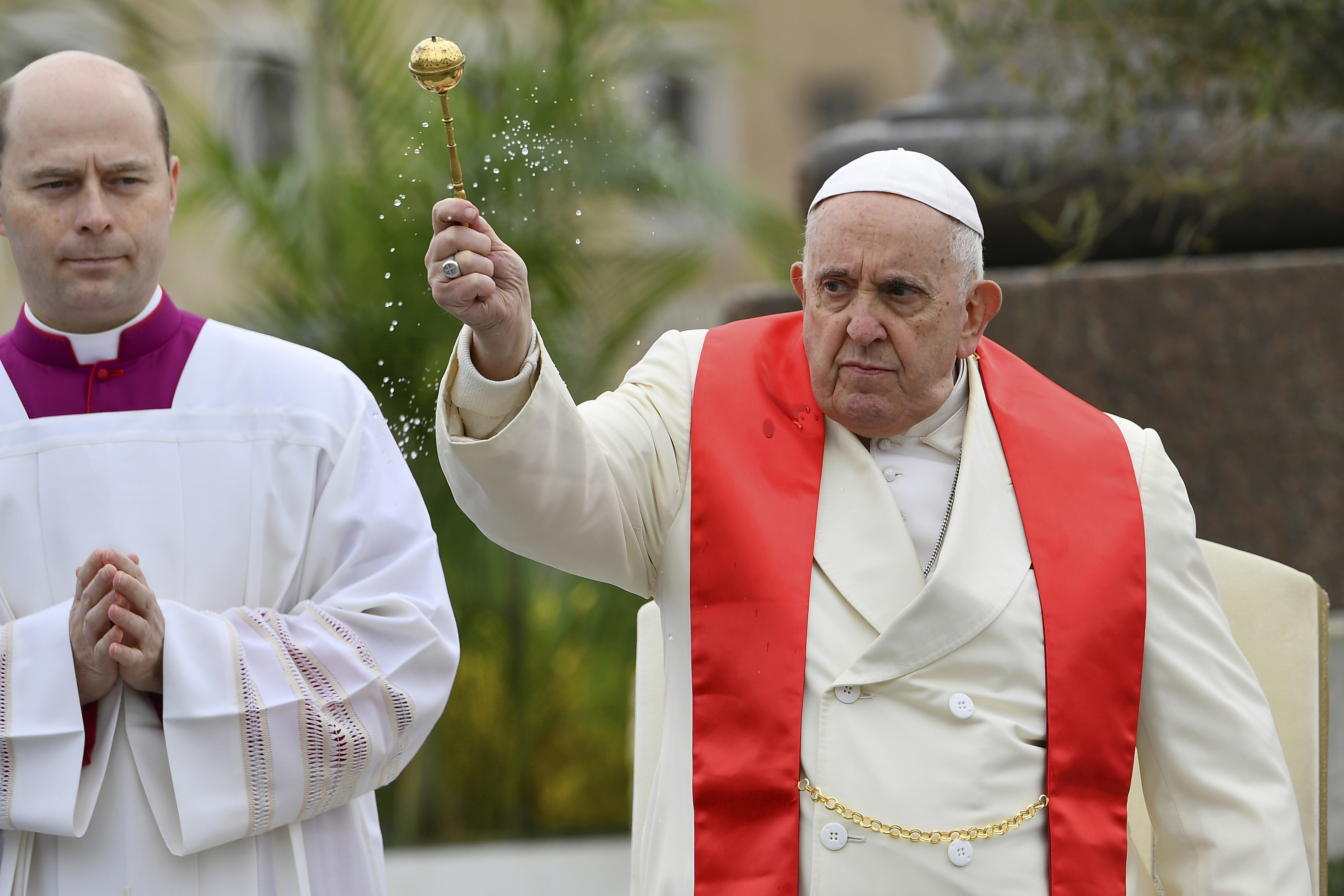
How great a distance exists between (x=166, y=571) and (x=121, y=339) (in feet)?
1.48

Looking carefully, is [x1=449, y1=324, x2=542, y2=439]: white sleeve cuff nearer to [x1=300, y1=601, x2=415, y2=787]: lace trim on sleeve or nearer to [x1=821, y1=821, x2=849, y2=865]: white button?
[x1=300, y1=601, x2=415, y2=787]: lace trim on sleeve

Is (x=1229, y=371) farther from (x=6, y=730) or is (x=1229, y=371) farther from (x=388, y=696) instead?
(x=6, y=730)

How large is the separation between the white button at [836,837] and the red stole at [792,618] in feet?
0.17

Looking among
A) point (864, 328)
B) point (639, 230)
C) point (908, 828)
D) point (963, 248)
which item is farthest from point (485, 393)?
point (639, 230)

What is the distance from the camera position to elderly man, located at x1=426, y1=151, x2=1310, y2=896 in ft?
8.26

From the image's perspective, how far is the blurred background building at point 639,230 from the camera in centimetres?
509

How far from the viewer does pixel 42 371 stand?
293 centimetres

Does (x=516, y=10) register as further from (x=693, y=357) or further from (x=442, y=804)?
(x=693, y=357)

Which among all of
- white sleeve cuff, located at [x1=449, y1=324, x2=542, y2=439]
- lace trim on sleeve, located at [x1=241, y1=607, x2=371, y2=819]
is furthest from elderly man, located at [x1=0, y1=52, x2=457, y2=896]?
white sleeve cuff, located at [x1=449, y1=324, x2=542, y2=439]

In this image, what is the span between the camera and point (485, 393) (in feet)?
7.77

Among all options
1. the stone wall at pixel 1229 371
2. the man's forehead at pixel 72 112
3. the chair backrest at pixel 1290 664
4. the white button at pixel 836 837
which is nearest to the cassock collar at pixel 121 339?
the man's forehead at pixel 72 112

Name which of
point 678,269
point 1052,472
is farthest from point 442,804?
point 1052,472

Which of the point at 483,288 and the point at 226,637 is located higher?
the point at 483,288

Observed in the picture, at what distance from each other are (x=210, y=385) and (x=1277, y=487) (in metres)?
3.50
